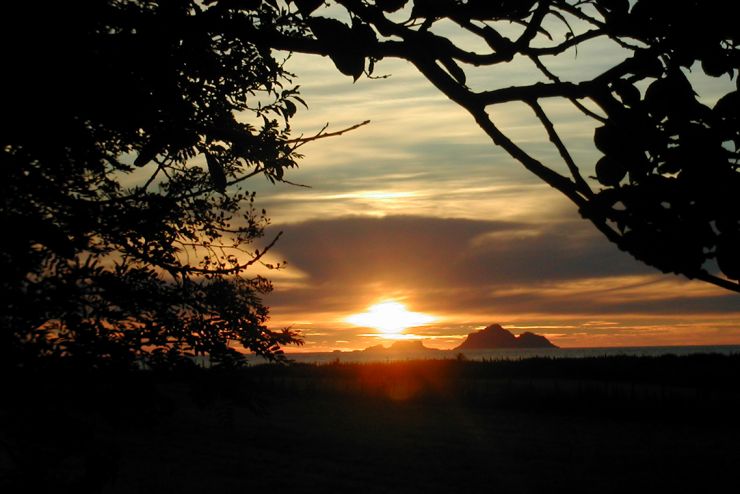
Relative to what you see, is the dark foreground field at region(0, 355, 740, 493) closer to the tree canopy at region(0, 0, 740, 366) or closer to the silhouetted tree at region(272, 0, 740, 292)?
the tree canopy at region(0, 0, 740, 366)

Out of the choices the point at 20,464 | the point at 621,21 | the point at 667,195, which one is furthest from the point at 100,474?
the point at 621,21

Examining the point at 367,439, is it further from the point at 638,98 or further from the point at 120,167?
the point at 638,98

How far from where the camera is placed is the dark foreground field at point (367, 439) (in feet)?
14.3

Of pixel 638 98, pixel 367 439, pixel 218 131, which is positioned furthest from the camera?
pixel 367 439

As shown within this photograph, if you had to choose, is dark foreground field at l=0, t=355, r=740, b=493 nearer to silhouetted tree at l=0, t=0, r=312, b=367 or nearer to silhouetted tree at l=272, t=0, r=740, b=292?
silhouetted tree at l=0, t=0, r=312, b=367

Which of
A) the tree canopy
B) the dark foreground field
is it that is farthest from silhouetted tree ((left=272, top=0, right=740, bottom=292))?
the dark foreground field

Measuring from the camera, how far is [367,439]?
64.6ft

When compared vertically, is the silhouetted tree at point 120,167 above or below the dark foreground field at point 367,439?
above

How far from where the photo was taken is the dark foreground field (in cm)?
437

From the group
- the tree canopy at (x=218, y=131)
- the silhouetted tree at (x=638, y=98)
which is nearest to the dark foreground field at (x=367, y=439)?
the tree canopy at (x=218, y=131)

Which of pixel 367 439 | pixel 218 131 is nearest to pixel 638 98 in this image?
pixel 218 131

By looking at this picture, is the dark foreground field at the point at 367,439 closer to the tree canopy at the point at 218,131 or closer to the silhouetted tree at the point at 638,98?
the tree canopy at the point at 218,131

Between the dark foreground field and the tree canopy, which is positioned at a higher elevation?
the tree canopy

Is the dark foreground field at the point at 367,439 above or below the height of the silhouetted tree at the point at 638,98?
below
